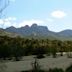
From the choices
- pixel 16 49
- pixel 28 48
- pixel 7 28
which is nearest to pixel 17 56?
pixel 16 49

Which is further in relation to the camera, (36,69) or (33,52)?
(33,52)

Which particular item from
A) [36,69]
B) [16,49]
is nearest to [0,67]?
[36,69]

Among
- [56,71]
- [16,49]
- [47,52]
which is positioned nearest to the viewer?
[56,71]

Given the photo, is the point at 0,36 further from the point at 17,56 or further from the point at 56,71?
the point at 17,56

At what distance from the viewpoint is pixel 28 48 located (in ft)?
265

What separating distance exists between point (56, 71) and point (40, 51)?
62.8 m

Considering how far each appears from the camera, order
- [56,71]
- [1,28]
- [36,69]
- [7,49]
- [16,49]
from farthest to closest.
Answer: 1. [16,49]
2. [7,49]
3. [36,69]
4. [56,71]
5. [1,28]

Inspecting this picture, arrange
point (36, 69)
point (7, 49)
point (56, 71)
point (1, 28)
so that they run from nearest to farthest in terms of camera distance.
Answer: point (1, 28) → point (56, 71) → point (36, 69) → point (7, 49)

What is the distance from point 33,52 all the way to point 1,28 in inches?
2840

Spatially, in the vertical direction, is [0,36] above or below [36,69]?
above

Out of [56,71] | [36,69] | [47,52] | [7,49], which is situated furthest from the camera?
[47,52]

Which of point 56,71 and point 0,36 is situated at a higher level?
point 0,36

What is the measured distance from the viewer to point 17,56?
197 feet

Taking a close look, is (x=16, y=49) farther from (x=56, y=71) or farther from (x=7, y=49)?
(x=56, y=71)
